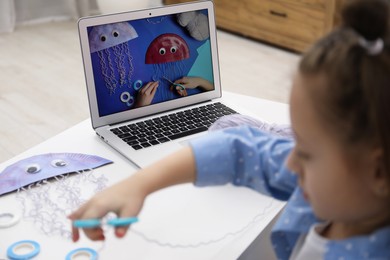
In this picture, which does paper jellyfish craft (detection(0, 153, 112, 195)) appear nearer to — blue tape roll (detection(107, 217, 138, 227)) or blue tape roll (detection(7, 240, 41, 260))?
blue tape roll (detection(7, 240, 41, 260))

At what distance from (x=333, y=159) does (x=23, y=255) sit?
46 cm

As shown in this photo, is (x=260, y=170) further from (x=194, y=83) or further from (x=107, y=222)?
(x=194, y=83)

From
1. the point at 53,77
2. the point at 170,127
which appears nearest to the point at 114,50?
the point at 170,127

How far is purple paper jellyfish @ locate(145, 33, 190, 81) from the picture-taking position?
112 centimetres

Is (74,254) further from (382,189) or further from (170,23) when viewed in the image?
(170,23)

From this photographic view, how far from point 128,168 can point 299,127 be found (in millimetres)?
470

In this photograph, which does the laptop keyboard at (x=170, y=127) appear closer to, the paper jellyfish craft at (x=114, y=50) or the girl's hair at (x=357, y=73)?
the paper jellyfish craft at (x=114, y=50)

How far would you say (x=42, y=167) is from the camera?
3.13 feet

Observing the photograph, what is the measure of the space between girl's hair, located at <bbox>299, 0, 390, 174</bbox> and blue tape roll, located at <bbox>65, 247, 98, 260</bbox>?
40cm

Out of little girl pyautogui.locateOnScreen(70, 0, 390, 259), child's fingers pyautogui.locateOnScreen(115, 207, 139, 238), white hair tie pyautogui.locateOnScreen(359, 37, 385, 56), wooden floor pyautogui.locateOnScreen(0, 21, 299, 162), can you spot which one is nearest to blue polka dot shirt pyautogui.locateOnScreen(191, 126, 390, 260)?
little girl pyautogui.locateOnScreen(70, 0, 390, 259)

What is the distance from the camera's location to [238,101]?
4.09 feet

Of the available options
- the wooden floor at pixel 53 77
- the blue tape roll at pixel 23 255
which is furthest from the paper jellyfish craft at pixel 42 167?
the wooden floor at pixel 53 77

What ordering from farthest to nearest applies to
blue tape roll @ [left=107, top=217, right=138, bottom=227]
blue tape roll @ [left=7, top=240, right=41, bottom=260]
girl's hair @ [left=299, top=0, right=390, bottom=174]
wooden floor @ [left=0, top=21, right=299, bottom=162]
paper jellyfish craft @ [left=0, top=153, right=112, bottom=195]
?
wooden floor @ [left=0, top=21, right=299, bottom=162], paper jellyfish craft @ [left=0, top=153, right=112, bottom=195], blue tape roll @ [left=7, top=240, right=41, bottom=260], blue tape roll @ [left=107, top=217, right=138, bottom=227], girl's hair @ [left=299, top=0, right=390, bottom=174]

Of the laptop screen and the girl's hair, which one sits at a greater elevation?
the girl's hair
